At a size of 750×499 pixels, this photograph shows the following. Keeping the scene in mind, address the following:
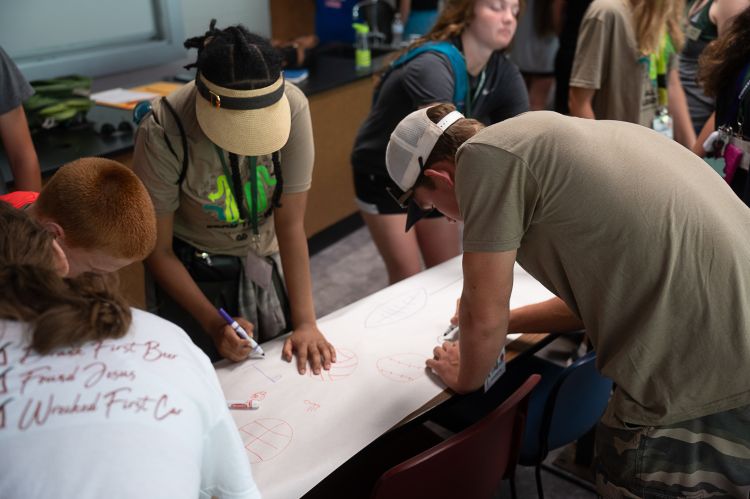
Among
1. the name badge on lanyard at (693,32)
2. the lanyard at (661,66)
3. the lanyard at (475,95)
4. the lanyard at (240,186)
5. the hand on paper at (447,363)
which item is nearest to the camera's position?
the hand on paper at (447,363)

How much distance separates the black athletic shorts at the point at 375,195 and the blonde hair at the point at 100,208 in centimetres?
114

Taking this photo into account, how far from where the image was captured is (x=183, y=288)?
164cm

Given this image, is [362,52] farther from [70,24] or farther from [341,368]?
[341,368]

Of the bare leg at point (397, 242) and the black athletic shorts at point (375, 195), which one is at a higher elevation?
the black athletic shorts at point (375, 195)

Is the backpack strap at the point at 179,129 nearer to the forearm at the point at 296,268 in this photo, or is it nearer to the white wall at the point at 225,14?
the forearm at the point at 296,268

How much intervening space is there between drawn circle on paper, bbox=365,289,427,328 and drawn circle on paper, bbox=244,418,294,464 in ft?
1.42

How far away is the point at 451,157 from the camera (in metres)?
1.31

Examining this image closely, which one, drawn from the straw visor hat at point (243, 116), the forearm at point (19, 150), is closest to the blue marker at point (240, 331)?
the straw visor hat at point (243, 116)

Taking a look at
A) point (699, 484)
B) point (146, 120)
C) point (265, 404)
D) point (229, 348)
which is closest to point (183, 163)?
point (146, 120)

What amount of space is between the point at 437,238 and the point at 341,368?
35.7 inches

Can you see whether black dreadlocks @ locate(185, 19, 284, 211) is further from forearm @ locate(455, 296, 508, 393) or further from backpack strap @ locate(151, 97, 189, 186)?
forearm @ locate(455, 296, 508, 393)

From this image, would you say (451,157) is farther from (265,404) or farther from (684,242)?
(265,404)

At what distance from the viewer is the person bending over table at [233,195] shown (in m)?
1.38

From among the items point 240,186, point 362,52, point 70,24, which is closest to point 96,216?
point 240,186
